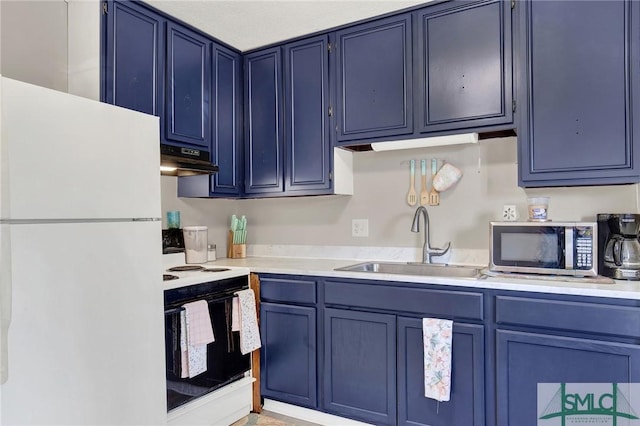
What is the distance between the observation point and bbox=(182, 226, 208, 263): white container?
2699 millimetres

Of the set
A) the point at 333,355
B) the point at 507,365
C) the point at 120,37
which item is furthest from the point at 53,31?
the point at 507,365

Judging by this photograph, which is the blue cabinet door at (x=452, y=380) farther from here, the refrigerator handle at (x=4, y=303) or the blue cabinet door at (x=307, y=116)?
the refrigerator handle at (x=4, y=303)

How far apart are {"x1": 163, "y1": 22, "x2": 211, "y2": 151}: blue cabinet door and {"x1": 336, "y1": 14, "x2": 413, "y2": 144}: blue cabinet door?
0.87 m

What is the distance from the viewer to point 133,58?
7.09 feet

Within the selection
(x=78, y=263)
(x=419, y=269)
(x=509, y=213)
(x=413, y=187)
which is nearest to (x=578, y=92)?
(x=509, y=213)

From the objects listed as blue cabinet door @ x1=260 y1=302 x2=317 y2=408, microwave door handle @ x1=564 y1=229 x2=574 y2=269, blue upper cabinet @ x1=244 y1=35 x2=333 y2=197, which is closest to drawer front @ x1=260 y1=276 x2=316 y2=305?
blue cabinet door @ x1=260 y1=302 x2=317 y2=408

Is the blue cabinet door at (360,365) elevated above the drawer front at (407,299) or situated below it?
below

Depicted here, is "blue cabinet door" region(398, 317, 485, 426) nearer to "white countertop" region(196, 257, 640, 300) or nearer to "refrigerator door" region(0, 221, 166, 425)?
"white countertop" region(196, 257, 640, 300)

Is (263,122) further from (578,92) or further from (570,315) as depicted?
A: (570,315)

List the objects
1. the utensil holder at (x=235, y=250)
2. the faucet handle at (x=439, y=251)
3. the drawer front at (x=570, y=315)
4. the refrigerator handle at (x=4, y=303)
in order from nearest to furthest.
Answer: the refrigerator handle at (x=4, y=303) < the drawer front at (x=570, y=315) < the faucet handle at (x=439, y=251) < the utensil holder at (x=235, y=250)

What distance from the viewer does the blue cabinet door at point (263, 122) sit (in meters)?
2.78

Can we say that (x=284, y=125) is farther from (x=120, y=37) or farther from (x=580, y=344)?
(x=580, y=344)

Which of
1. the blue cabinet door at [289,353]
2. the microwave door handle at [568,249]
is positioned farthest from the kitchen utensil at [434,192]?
the blue cabinet door at [289,353]

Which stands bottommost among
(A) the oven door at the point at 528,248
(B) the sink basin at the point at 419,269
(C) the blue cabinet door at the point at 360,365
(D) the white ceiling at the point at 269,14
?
(C) the blue cabinet door at the point at 360,365
